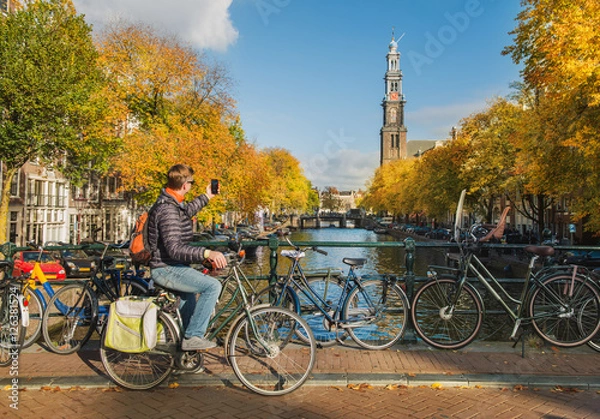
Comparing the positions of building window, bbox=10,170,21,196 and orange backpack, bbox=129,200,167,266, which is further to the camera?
building window, bbox=10,170,21,196

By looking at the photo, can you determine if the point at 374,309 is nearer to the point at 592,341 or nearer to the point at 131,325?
the point at 592,341

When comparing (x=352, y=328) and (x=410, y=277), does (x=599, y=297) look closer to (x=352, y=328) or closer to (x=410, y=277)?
(x=410, y=277)

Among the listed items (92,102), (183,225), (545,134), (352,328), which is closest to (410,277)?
(352,328)

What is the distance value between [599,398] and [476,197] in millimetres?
38481

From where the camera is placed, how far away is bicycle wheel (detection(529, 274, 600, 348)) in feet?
19.4

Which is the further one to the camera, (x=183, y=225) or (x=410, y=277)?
(x=410, y=277)

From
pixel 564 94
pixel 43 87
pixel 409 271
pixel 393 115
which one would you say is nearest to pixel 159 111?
pixel 43 87

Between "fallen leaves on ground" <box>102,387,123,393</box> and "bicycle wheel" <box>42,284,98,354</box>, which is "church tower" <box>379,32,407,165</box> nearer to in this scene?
"bicycle wheel" <box>42,284,98,354</box>

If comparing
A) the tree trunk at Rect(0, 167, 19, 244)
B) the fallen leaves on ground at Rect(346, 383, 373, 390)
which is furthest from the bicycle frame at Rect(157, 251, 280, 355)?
the tree trunk at Rect(0, 167, 19, 244)

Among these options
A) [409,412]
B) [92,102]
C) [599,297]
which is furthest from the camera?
[92,102]

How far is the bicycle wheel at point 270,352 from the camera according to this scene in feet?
15.9

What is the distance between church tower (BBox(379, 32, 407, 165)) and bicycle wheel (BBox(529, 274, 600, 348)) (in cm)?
14223

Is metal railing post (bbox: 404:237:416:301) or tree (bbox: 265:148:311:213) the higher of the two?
tree (bbox: 265:148:311:213)

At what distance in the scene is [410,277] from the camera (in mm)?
6305
